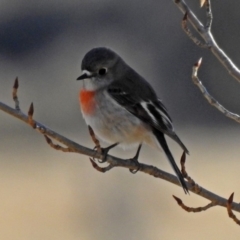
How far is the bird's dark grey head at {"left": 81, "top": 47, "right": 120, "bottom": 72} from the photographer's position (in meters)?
6.20

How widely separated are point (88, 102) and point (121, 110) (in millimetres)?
287

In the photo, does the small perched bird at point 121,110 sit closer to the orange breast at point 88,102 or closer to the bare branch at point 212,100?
the orange breast at point 88,102

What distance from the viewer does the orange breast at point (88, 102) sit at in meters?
6.00

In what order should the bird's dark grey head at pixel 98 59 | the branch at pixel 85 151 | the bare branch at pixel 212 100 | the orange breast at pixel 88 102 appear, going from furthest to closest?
the bird's dark grey head at pixel 98 59 → the orange breast at pixel 88 102 → the branch at pixel 85 151 → the bare branch at pixel 212 100

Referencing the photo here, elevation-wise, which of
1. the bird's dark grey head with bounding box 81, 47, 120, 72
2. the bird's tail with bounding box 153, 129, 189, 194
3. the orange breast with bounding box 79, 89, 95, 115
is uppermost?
the bird's dark grey head with bounding box 81, 47, 120, 72

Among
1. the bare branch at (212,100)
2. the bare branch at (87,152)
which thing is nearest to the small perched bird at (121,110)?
the bare branch at (87,152)

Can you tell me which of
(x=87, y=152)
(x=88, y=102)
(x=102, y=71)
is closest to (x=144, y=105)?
(x=88, y=102)

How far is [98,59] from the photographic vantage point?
6281 mm

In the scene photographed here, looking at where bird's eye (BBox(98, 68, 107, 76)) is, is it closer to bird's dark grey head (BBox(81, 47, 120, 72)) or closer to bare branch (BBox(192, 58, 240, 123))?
bird's dark grey head (BBox(81, 47, 120, 72))

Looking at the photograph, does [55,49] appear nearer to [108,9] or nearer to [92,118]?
[108,9]

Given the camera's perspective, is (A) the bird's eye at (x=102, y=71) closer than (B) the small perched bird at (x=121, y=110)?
No

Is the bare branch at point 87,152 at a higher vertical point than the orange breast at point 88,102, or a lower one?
lower

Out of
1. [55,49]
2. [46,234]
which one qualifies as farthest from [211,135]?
[46,234]

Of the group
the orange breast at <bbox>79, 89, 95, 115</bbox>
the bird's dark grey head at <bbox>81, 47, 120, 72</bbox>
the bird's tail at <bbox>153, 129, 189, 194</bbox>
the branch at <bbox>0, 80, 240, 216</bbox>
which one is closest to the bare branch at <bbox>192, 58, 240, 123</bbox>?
the branch at <bbox>0, 80, 240, 216</bbox>
